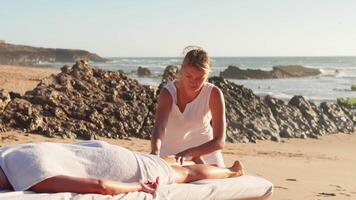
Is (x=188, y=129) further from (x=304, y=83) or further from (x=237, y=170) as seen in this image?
(x=304, y=83)

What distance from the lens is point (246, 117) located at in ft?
37.3

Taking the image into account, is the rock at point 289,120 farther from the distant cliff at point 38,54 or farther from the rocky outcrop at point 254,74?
the distant cliff at point 38,54

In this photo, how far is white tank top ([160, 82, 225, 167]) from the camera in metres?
5.05

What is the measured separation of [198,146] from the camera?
4887mm

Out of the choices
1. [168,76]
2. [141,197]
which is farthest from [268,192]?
[168,76]

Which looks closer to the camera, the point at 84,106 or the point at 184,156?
the point at 184,156

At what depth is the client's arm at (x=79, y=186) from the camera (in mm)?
3623

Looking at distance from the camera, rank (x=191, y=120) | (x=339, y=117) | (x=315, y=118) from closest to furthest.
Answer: (x=191, y=120)
(x=315, y=118)
(x=339, y=117)

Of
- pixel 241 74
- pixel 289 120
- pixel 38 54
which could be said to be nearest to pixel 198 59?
pixel 289 120

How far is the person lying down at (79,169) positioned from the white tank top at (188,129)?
0.84 metres

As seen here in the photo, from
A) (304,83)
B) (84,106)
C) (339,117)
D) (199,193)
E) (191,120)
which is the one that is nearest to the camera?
(199,193)

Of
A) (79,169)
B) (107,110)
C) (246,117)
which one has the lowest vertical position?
(246,117)

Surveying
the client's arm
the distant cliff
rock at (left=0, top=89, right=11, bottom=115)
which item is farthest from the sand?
the distant cliff

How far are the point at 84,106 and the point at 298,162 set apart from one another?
3664 mm
